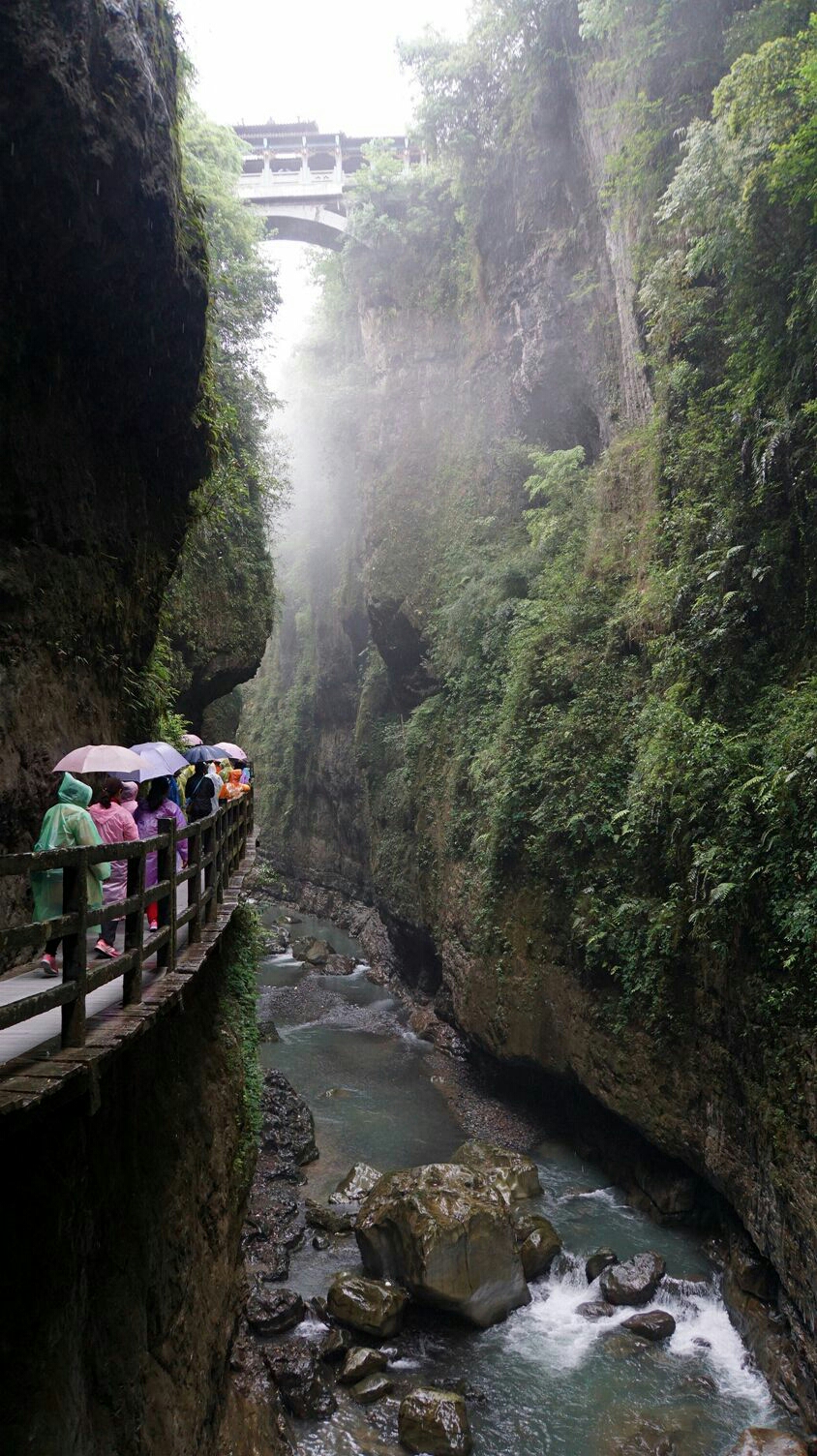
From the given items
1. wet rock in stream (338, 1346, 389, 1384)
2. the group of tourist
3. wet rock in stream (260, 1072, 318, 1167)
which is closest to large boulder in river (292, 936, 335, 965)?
wet rock in stream (260, 1072, 318, 1167)

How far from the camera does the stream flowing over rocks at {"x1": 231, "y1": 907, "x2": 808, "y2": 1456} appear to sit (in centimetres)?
872

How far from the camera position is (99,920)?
162 inches

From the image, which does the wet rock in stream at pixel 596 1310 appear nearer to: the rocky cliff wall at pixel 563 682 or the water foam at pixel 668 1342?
the water foam at pixel 668 1342

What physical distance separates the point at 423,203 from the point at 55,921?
30.7 metres

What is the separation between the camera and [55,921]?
3689 mm

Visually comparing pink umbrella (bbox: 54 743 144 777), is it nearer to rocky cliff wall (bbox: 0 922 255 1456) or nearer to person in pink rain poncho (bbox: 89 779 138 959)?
person in pink rain poncho (bbox: 89 779 138 959)

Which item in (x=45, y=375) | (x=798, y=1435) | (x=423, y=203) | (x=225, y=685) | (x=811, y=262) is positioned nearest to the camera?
(x=45, y=375)

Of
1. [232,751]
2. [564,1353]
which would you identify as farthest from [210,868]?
[564,1353]

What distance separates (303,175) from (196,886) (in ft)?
123

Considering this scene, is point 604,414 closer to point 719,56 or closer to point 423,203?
point 719,56

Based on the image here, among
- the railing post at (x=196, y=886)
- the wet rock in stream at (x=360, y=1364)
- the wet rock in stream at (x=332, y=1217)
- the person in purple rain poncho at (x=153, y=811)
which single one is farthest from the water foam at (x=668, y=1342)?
the person in purple rain poncho at (x=153, y=811)

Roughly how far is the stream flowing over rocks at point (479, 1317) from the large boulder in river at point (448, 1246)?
0.08 feet

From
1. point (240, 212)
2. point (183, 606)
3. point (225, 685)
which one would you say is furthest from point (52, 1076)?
point (240, 212)

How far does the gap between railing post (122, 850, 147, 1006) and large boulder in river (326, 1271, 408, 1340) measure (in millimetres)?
7614
